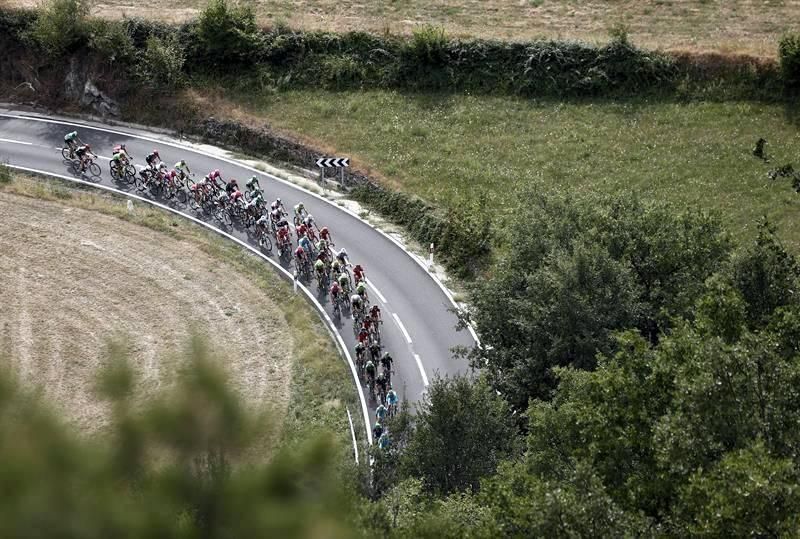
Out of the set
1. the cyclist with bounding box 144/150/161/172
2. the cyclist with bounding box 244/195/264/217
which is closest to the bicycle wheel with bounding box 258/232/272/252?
the cyclist with bounding box 244/195/264/217

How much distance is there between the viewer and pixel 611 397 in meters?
20.3

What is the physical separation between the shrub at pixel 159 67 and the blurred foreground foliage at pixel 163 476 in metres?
36.4

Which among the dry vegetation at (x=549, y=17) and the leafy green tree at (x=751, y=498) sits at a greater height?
the dry vegetation at (x=549, y=17)

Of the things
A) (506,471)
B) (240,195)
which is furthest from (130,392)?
(240,195)

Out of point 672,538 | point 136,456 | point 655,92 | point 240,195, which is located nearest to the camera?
point 136,456

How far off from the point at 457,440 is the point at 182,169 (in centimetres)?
2323

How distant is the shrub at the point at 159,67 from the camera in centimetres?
4900

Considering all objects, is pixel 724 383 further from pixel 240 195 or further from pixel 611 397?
pixel 240 195

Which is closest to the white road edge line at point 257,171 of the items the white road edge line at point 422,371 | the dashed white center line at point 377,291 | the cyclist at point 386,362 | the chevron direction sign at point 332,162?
the chevron direction sign at point 332,162

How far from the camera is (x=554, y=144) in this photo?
44.9m

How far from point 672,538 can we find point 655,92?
34.5 m

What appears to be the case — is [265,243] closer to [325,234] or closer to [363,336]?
[325,234]

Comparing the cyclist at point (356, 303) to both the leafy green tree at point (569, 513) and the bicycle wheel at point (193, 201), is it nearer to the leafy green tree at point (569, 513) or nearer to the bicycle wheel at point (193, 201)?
the bicycle wheel at point (193, 201)

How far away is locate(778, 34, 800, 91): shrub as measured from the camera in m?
44.8
